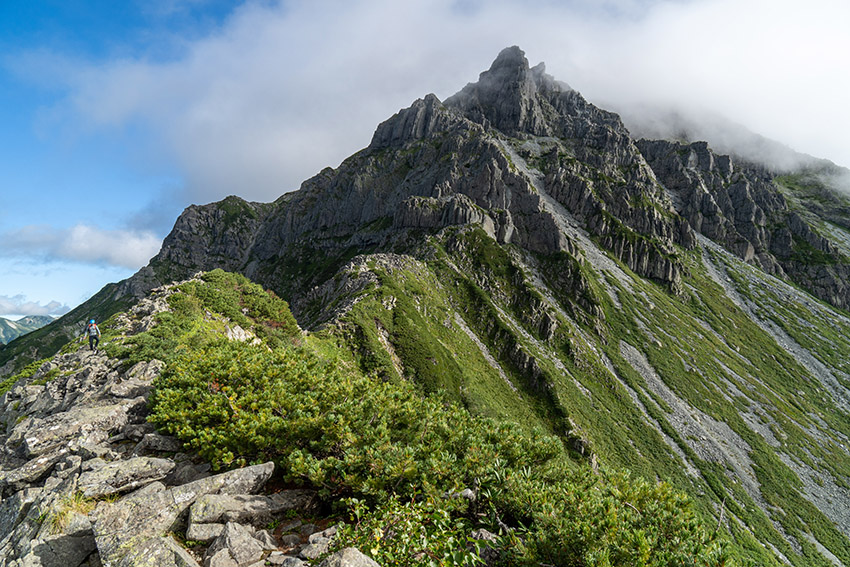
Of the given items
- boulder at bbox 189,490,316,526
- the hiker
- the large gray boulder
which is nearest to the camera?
the large gray boulder

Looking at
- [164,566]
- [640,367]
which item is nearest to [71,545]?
[164,566]

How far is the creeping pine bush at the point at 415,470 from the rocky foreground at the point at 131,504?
2.83 feet

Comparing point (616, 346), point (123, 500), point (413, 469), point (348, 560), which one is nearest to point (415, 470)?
point (413, 469)

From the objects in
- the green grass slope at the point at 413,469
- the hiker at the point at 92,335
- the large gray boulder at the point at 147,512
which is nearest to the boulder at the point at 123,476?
the large gray boulder at the point at 147,512

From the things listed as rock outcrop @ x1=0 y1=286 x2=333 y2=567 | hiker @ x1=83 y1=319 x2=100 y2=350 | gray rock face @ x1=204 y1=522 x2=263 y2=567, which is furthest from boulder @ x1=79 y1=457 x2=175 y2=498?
hiker @ x1=83 y1=319 x2=100 y2=350

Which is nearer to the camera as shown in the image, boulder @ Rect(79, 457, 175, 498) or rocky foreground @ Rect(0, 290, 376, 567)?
rocky foreground @ Rect(0, 290, 376, 567)

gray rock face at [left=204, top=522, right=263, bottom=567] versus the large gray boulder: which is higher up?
the large gray boulder

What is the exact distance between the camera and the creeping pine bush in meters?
8.56

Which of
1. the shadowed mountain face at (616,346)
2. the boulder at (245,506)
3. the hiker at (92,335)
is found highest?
the hiker at (92,335)

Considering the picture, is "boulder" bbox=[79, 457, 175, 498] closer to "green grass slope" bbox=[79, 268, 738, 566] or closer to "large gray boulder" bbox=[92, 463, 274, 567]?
"large gray boulder" bbox=[92, 463, 274, 567]

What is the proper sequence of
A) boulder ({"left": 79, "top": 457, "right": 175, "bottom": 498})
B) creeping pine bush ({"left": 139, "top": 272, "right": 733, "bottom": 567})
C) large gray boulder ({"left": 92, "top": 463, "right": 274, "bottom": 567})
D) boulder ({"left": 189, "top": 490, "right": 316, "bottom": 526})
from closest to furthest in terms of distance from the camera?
large gray boulder ({"left": 92, "top": 463, "right": 274, "bottom": 567}) → creeping pine bush ({"left": 139, "top": 272, "right": 733, "bottom": 567}) → boulder ({"left": 189, "top": 490, "right": 316, "bottom": 526}) → boulder ({"left": 79, "top": 457, "right": 175, "bottom": 498})

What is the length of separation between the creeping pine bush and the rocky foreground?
0.86m

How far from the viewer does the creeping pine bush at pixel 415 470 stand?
8.56m

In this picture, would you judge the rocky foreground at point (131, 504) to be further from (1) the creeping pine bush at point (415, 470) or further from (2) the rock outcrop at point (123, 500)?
(1) the creeping pine bush at point (415, 470)
